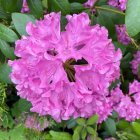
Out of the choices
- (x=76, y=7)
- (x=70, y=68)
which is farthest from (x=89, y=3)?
(x=70, y=68)

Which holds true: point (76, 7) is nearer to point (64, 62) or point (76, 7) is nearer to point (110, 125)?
point (64, 62)

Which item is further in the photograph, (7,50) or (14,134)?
(14,134)

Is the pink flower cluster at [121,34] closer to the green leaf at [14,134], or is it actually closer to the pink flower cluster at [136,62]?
the pink flower cluster at [136,62]

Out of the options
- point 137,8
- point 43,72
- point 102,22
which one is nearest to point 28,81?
point 43,72

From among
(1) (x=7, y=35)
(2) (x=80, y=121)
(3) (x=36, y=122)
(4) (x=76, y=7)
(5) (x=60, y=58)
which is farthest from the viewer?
(3) (x=36, y=122)

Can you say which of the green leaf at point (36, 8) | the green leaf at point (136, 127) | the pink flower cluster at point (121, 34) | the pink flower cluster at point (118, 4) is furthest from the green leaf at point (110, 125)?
the green leaf at point (36, 8)

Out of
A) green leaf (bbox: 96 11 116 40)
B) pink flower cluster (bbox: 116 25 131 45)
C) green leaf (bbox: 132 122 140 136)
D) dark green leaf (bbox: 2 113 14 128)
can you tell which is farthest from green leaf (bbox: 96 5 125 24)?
dark green leaf (bbox: 2 113 14 128)

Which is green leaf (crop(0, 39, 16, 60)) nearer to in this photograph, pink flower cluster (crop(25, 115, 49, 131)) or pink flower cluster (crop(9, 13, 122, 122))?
pink flower cluster (crop(9, 13, 122, 122))

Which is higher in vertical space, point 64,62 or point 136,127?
point 64,62
